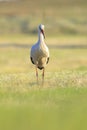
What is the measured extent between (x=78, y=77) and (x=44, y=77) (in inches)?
45.6

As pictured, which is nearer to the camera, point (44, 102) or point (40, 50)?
point (44, 102)

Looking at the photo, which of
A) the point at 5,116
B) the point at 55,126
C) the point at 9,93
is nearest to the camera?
the point at 55,126

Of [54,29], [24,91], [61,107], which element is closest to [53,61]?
[24,91]

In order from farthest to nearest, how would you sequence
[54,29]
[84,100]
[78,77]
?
[54,29]
[78,77]
[84,100]

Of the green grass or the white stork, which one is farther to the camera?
the white stork

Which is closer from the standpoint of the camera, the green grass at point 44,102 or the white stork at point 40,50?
the green grass at point 44,102

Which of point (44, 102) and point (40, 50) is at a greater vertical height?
point (40, 50)

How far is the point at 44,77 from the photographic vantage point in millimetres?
18469

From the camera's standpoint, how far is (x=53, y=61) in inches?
1574

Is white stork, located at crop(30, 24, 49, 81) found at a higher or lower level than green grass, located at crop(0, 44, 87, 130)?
higher

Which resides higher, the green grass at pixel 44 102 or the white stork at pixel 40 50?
the white stork at pixel 40 50

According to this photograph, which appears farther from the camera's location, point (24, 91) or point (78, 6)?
point (78, 6)

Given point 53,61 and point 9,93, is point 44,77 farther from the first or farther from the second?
point 53,61

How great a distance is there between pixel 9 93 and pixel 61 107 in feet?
9.05
